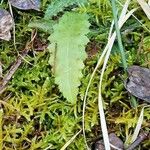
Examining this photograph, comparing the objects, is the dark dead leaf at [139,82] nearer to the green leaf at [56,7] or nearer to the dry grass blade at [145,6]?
the dry grass blade at [145,6]

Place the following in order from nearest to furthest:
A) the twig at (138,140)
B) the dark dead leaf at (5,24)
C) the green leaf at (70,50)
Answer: the twig at (138,140) < the green leaf at (70,50) < the dark dead leaf at (5,24)

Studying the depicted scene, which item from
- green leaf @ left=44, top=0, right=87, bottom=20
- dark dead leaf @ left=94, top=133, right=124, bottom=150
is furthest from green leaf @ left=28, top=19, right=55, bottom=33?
dark dead leaf @ left=94, top=133, right=124, bottom=150

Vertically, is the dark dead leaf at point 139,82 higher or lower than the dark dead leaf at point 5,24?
lower

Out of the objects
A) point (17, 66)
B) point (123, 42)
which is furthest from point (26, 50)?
point (123, 42)

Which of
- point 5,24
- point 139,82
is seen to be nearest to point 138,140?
point 139,82

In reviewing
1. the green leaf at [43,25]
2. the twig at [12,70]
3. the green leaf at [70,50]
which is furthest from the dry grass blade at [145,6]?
the twig at [12,70]

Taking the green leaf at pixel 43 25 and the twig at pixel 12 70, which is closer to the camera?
the twig at pixel 12 70

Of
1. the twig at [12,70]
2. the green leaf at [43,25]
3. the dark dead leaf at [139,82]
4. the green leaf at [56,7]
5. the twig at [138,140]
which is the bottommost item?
the twig at [138,140]
